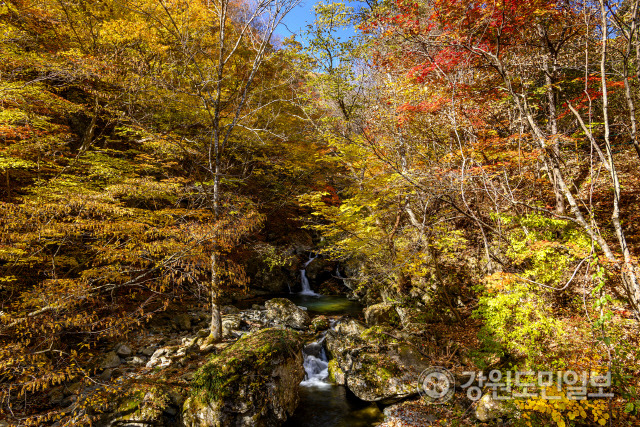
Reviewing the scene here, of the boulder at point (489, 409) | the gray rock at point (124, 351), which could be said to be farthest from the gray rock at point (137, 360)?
the boulder at point (489, 409)

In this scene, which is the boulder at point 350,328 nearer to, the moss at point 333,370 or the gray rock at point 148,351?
the moss at point 333,370

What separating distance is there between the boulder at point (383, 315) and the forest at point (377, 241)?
86 mm

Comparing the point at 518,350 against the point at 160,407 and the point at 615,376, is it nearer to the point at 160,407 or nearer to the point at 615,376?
the point at 615,376

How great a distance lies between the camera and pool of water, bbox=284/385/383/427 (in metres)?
6.13

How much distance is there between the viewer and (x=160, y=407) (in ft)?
18.1

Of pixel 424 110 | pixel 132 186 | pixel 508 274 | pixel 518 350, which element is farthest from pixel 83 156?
pixel 518 350

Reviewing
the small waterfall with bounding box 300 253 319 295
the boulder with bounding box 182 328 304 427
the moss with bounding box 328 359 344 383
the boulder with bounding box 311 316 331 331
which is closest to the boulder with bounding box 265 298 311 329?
the boulder with bounding box 311 316 331 331

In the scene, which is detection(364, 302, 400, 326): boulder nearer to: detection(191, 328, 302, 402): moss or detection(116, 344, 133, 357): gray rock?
detection(191, 328, 302, 402): moss

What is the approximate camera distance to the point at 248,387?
5645mm

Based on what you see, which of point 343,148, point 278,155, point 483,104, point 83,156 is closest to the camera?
point 483,104

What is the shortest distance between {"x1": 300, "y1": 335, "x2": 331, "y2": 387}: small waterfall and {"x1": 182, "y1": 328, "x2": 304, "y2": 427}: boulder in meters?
1.13

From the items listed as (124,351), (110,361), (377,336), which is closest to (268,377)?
(377,336)

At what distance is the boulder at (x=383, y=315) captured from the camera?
9.59m

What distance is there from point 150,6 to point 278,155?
27.5ft
